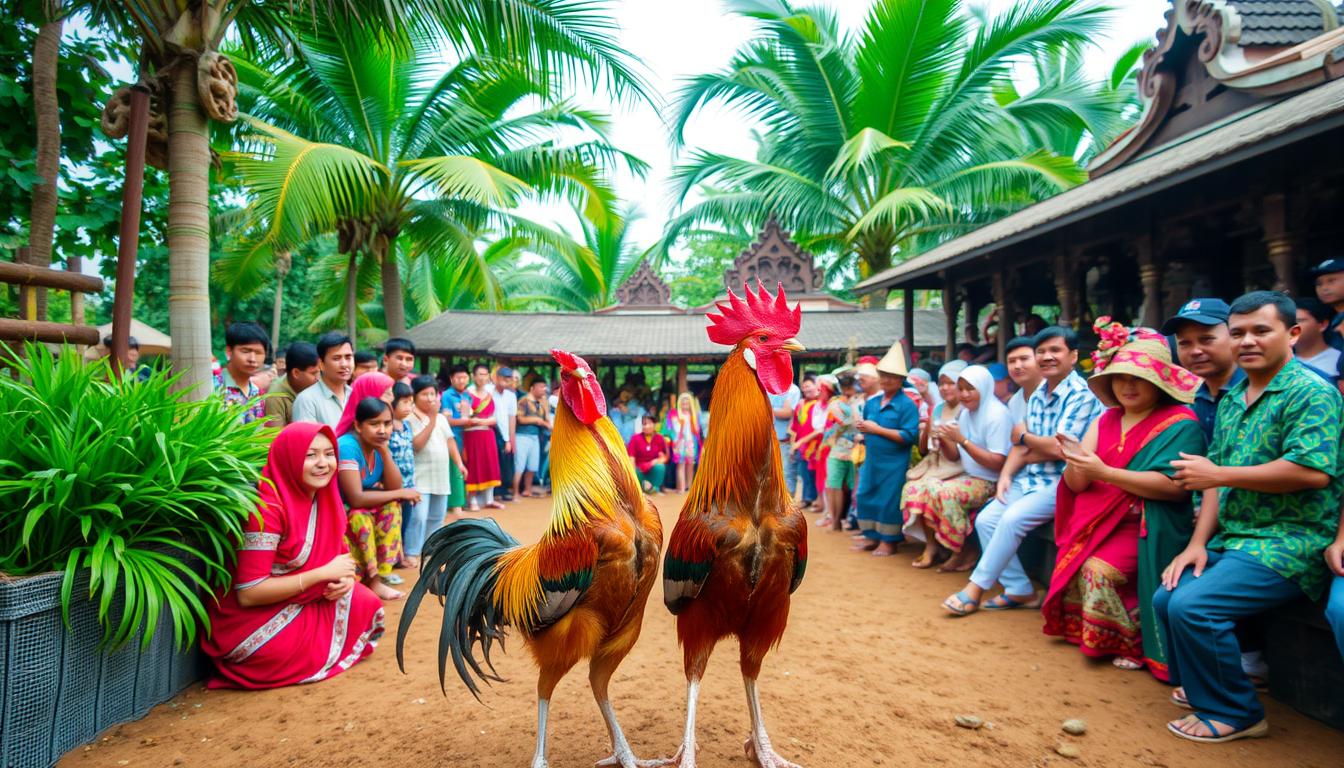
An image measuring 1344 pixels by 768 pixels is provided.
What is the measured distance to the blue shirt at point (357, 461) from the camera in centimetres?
440

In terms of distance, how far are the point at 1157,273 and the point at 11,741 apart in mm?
8649

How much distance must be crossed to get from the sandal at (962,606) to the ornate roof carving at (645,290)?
13503 mm

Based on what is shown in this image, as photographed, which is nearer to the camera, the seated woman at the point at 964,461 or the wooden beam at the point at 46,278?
the wooden beam at the point at 46,278

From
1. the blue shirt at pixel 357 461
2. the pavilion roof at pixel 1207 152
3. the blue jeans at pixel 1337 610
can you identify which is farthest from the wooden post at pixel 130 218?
the pavilion roof at pixel 1207 152

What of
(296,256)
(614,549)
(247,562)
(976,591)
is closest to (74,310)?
(247,562)

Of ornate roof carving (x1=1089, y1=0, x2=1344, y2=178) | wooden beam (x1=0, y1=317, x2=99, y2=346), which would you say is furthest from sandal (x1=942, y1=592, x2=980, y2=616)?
wooden beam (x1=0, y1=317, x2=99, y2=346)

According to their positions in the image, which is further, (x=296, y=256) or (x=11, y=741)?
(x=296, y=256)

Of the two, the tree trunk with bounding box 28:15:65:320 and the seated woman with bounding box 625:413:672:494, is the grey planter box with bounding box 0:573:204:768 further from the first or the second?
the seated woman with bounding box 625:413:672:494

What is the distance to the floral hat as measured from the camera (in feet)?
11.5

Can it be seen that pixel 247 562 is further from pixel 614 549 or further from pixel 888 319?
pixel 888 319

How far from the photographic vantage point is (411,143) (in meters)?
11.8

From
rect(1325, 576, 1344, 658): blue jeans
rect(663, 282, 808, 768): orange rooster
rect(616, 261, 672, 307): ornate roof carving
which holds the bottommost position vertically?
rect(1325, 576, 1344, 658): blue jeans

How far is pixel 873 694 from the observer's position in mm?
3551

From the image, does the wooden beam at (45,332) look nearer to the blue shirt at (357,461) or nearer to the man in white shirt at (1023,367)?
the blue shirt at (357,461)
